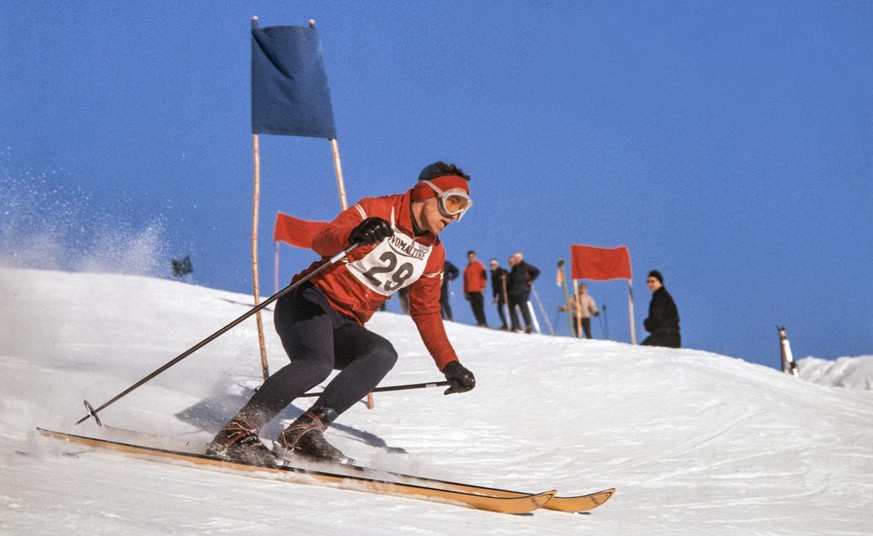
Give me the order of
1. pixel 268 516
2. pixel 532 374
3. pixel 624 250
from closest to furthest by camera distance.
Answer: pixel 268 516, pixel 532 374, pixel 624 250

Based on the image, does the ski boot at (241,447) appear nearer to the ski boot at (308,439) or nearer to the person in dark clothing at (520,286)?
the ski boot at (308,439)

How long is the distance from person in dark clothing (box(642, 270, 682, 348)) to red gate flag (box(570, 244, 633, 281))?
5.39 metres

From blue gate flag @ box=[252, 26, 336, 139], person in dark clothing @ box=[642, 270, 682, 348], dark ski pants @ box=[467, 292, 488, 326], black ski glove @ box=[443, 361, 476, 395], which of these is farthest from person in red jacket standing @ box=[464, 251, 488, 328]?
black ski glove @ box=[443, 361, 476, 395]

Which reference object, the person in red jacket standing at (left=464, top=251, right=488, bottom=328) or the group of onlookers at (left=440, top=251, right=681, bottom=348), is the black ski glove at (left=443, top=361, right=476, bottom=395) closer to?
the group of onlookers at (left=440, top=251, right=681, bottom=348)

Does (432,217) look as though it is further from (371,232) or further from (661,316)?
(661,316)

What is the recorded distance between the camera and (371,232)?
343 centimetres

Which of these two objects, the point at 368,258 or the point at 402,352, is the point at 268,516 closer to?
the point at 368,258

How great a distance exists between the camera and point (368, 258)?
3.92 m

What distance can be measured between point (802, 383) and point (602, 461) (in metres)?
3.97

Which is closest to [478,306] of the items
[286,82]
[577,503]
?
[286,82]

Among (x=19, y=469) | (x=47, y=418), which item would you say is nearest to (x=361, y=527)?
(x=19, y=469)

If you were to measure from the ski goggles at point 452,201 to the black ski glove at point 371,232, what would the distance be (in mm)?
431

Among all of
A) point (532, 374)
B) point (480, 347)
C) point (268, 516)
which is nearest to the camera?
point (268, 516)

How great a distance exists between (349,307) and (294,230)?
40.4 ft
